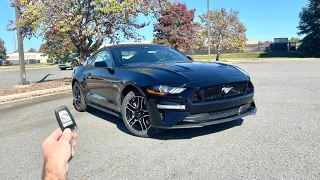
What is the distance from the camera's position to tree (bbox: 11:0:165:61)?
9930 mm

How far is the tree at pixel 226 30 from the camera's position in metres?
37.1

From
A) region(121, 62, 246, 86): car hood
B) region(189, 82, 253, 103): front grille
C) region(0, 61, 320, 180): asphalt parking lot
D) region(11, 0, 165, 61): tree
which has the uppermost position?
region(11, 0, 165, 61): tree

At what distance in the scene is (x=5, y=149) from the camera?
4535mm

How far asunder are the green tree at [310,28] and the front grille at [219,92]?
1548 inches

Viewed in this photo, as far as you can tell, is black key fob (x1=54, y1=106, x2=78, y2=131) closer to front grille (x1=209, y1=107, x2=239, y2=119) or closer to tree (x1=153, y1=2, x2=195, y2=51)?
front grille (x1=209, y1=107, x2=239, y2=119)

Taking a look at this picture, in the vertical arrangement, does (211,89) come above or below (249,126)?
above

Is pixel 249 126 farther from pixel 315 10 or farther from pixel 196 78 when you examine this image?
pixel 315 10

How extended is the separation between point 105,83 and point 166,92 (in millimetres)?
1776

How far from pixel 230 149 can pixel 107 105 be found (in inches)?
100

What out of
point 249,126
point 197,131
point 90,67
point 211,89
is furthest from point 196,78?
point 90,67

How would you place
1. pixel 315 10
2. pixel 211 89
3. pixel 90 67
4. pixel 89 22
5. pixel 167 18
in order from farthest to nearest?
pixel 315 10, pixel 167 18, pixel 89 22, pixel 90 67, pixel 211 89

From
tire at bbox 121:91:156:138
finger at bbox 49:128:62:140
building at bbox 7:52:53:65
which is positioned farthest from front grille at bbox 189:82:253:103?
building at bbox 7:52:53:65

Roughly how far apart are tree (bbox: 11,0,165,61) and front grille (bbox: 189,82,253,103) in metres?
6.06

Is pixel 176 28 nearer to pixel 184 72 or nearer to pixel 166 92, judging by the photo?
pixel 184 72
